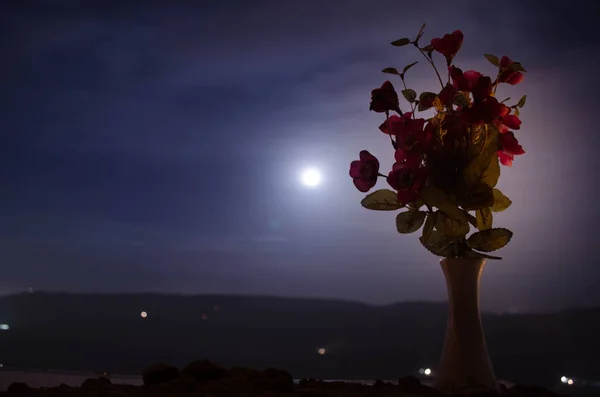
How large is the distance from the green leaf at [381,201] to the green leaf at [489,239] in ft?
0.71

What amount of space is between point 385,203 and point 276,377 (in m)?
0.54

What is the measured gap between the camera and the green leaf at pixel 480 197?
148cm

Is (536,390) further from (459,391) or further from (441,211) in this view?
(441,211)

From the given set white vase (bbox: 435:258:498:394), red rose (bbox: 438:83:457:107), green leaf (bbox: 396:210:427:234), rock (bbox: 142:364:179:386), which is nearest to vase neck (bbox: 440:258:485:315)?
white vase (bbox: 435:258:498:394)

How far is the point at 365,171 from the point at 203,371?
0.67 m

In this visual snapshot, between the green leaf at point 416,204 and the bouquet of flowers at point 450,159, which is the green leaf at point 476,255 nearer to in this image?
the bouquet of flowers at point 450,159

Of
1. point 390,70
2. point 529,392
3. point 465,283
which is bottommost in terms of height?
point 529,392

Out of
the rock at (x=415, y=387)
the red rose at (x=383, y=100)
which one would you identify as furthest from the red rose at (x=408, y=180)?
the rock at (x=415, y=387)

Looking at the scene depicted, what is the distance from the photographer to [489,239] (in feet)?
5.04

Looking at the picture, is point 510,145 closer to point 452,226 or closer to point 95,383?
point 452,226

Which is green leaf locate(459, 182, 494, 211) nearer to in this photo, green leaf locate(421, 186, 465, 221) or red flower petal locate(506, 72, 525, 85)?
green leaf locate(421, 186, 465, 221)

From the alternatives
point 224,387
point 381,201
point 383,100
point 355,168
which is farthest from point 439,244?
point 224,387

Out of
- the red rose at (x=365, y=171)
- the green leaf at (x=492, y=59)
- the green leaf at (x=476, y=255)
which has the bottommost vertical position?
the green leaf at (x=476, y=255)

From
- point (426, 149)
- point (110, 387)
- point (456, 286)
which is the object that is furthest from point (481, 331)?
point (110, 387)
